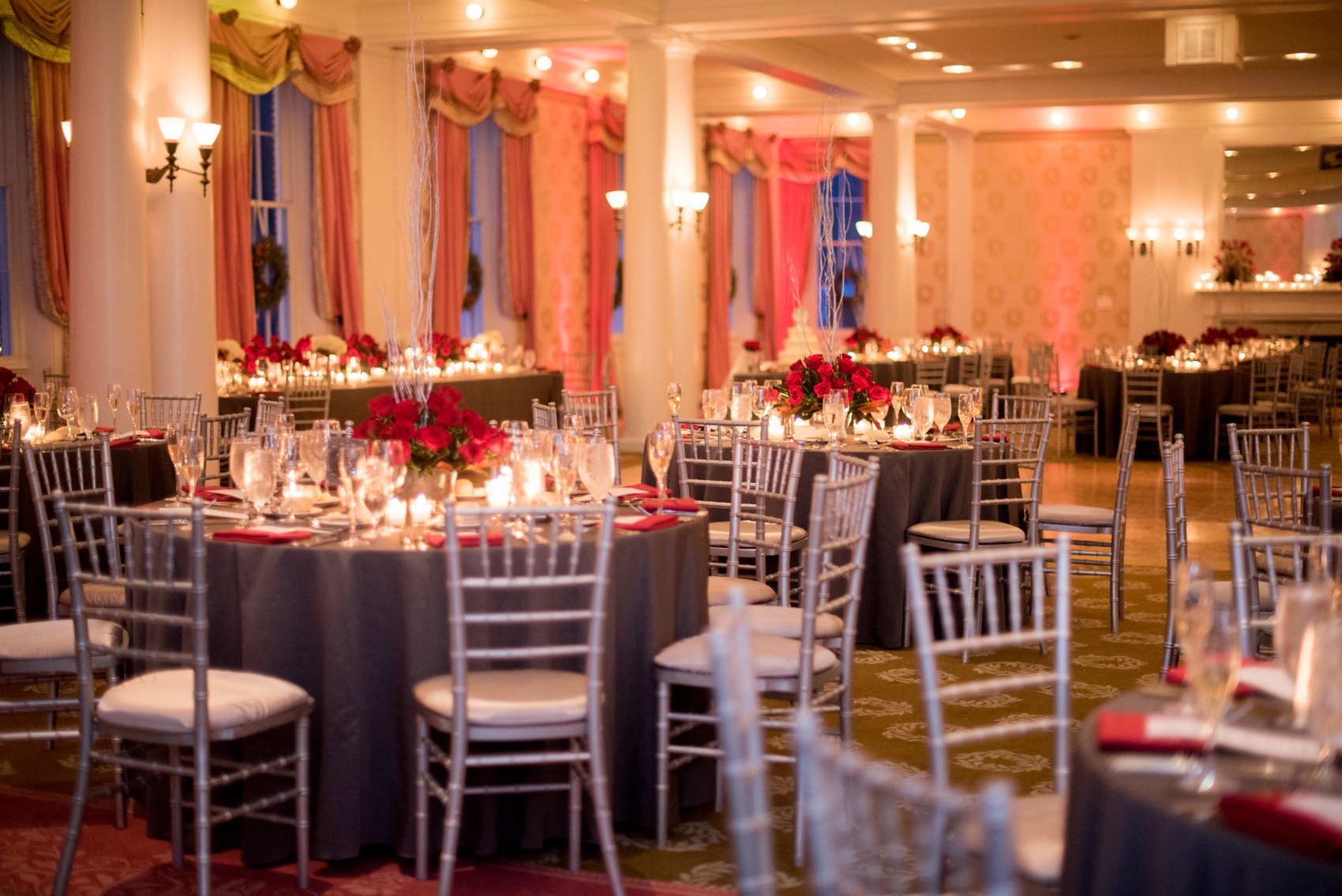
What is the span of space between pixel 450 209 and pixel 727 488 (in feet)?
29.0

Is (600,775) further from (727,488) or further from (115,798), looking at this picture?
(727,488)

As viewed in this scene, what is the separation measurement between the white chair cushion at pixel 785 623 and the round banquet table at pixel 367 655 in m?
0.45

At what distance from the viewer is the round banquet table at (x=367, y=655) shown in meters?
3.59

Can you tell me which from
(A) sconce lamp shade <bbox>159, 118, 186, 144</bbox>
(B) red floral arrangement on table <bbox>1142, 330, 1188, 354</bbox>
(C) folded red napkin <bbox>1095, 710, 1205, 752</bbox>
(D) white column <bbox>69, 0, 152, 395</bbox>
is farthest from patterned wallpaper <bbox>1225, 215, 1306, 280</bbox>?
(C) folded red napkin <bbox>1095, 710, 1205, 752</bbox>

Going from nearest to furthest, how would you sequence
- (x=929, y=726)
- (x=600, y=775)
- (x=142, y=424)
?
(x=929, y=726) < (x=600, y=775) < (x=142, y=424)

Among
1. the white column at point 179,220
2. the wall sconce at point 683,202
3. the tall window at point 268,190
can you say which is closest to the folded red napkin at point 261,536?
the white column at point 179,220

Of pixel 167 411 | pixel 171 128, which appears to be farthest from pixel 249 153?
pixel 167 411

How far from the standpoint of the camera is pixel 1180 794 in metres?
1.93

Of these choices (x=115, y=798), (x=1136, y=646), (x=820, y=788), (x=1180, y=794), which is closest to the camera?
(x=820, y=788)

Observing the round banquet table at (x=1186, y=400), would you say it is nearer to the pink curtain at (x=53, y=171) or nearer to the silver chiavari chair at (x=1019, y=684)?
the pink curtain at (x=53, y=171)

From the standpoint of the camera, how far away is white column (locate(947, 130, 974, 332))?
20.0 meters

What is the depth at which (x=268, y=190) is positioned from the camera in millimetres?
12938

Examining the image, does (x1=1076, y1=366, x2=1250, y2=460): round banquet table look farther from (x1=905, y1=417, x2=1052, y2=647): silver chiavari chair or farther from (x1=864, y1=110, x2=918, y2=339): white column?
(x1=905, y1=417, x2=1052, y2=647): silver chiavari chair

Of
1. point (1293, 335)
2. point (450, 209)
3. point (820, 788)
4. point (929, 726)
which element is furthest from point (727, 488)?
point (1293, 335)
